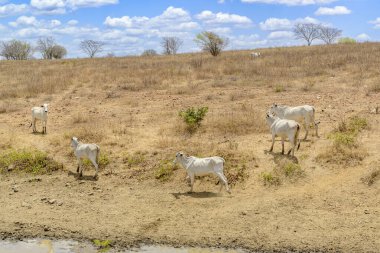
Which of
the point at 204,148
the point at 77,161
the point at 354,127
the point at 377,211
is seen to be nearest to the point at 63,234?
the point at 77,161

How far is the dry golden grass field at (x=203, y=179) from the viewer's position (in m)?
9.73

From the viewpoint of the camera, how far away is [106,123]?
16.3m

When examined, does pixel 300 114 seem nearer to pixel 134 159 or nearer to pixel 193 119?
pixel 193 119

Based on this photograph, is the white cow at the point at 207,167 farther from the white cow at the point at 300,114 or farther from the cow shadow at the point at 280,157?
the white cow at the point at 300,114

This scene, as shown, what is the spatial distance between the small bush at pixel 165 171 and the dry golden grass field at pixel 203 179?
35mm

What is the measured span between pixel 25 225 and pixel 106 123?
20.8 ft

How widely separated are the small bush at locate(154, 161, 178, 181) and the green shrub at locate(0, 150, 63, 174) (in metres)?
2.78

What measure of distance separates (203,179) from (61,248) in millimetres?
3845

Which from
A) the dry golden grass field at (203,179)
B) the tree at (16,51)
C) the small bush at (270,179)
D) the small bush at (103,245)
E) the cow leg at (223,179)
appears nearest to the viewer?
the small bush at (103,245)

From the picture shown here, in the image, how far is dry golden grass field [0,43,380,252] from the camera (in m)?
9.73

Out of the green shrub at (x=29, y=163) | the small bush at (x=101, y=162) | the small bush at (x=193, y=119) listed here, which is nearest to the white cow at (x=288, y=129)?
the small bush at (x=193, y=119)

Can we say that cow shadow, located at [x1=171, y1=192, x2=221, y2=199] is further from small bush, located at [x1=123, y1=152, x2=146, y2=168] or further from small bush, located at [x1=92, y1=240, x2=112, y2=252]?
small bush, located at [x1=92, y1=240, x2=112, y2=252]

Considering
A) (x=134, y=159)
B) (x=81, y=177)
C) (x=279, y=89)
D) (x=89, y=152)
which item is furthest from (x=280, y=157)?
(x=279, y=89)

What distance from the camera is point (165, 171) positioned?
12.4m
